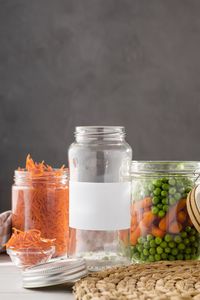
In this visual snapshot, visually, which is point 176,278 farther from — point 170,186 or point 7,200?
point 7,200

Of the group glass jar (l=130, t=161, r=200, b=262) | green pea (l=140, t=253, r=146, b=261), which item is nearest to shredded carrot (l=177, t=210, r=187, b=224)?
glass jar (l=130, t=161, r=200, b=262)

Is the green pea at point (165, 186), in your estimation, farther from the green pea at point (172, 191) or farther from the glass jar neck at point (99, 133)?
the glass jar neck at point (99, 133)

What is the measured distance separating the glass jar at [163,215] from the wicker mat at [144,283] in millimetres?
66

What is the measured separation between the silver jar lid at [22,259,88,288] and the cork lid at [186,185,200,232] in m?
0.25

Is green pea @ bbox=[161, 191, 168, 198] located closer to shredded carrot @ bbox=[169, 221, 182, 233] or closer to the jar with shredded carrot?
shredded carrot @ bbox=[169, 221, 182, 233]

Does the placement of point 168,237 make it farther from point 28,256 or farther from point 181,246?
point 28,256

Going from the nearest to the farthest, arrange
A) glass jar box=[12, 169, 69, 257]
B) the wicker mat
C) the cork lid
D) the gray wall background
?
the wicker mat
the cork lid
glass jar box=[12, 169, 69, 257]
the gray wall background

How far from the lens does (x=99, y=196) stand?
111 centimetres

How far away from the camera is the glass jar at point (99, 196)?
1109mm

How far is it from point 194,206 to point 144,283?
0.73ft

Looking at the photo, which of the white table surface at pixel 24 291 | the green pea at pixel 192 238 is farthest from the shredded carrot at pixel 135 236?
the white table surface at pixel 24 291

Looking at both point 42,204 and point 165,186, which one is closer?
point 165,186

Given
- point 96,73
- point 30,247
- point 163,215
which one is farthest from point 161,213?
Result: point 96,73

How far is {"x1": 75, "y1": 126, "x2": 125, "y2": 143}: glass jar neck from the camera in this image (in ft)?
3.81
